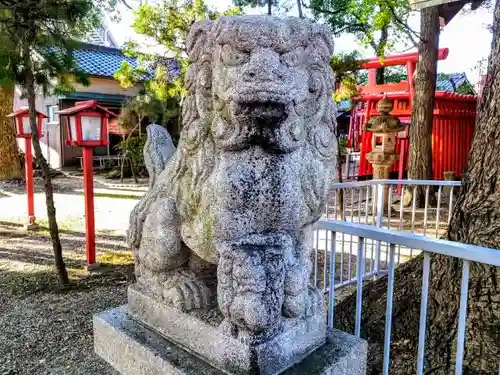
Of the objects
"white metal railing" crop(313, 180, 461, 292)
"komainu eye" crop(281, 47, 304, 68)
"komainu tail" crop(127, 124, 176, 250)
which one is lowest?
"white metal railing" crop(313, 180, 461, 292)

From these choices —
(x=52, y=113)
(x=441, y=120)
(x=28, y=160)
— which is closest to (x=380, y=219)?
(x=28, y=160)

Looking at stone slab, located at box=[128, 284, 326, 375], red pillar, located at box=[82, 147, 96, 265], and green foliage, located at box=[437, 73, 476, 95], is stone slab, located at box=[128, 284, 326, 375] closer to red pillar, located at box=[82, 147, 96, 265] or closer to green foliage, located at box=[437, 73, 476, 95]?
red pillar, located at box=[82, 147, 96, 265]

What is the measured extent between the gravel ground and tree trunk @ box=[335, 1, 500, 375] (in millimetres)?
1755

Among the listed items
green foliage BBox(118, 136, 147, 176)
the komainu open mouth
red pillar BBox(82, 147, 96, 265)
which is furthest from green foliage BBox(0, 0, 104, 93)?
green foliage BBox(118, 136, 147, 176)

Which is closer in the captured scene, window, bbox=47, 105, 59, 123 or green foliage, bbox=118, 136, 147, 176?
green foliage, bbox=118, 136, 147, 176

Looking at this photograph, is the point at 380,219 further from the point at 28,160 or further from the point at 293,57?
the point at 28,160

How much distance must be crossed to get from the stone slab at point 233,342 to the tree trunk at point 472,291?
892 mm

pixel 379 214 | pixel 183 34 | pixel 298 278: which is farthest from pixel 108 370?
pixel 183 34

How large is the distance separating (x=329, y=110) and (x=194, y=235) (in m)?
0.60

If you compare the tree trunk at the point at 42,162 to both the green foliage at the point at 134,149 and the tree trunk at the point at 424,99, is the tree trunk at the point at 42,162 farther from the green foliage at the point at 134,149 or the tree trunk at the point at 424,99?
the green foliage at the point at 134,149

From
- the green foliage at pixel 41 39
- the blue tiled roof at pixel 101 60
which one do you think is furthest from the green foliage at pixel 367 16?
the blue tiled roof at pixel 101 60

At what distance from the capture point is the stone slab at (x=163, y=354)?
4.65ft

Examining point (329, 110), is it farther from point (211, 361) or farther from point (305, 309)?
point (211, 361)

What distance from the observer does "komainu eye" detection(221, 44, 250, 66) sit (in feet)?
4.12
